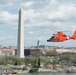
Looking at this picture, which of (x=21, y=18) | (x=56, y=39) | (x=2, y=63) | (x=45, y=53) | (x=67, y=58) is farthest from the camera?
(x=45, y=53)

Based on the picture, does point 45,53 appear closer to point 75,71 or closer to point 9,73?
point 75,71

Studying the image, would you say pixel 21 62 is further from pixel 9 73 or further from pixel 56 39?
pixel 56 39

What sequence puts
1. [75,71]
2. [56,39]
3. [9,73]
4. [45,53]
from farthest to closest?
1. [45,53]
2. [75,71]
3. [9,73]
4. [56,39]

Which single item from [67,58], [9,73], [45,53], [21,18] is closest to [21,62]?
[21,18]

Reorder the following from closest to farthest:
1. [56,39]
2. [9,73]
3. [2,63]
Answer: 1. [56,39]
2. [9,73]
3. [2,63]

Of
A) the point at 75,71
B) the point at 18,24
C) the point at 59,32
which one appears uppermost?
the point at 18,24

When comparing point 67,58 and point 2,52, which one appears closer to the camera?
point 67,58

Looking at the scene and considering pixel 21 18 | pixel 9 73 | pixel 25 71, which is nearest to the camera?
pixel 9 73

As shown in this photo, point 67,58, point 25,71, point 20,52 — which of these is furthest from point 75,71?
point 67,58

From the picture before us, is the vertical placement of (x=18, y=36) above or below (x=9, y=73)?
above
